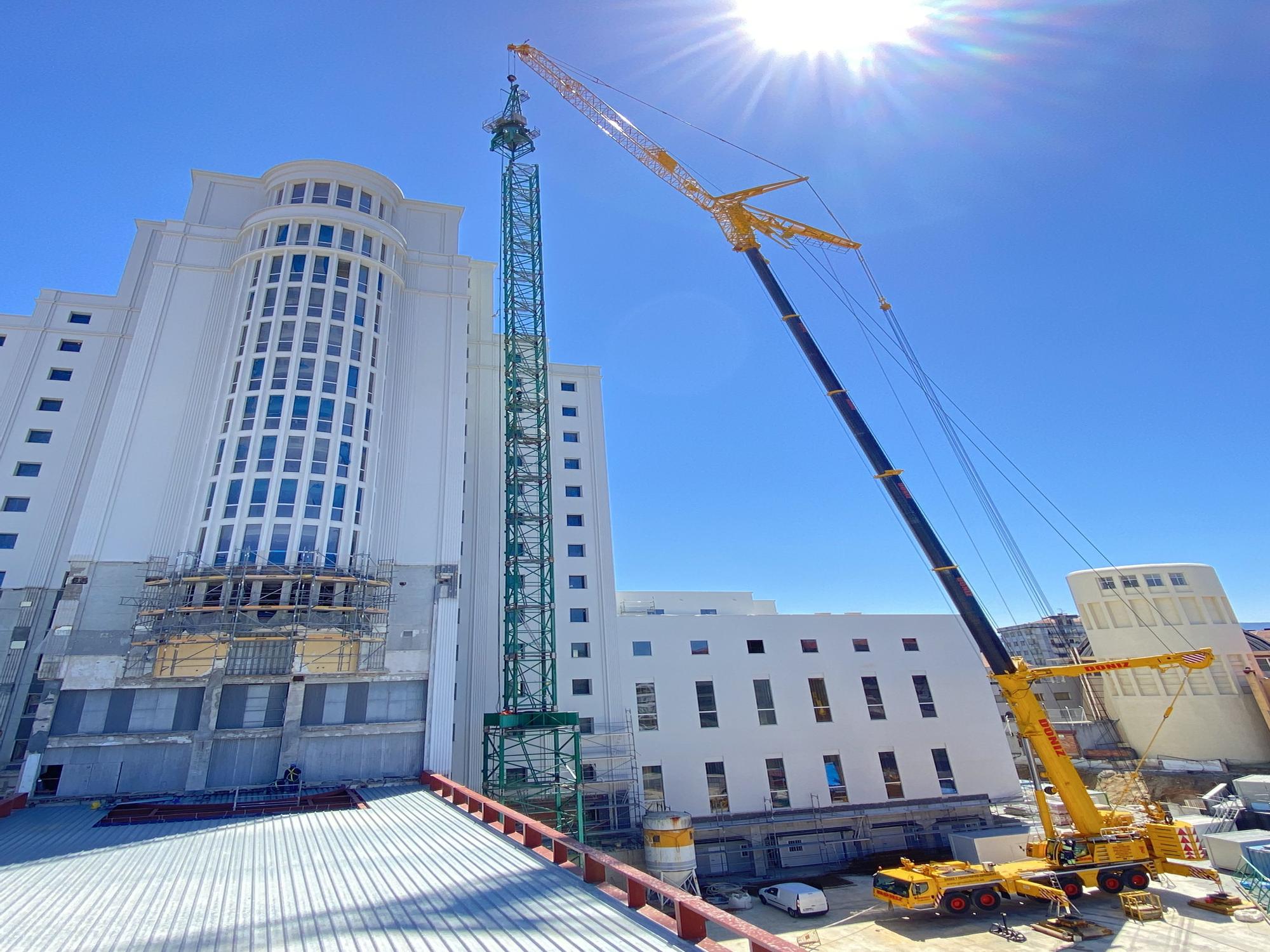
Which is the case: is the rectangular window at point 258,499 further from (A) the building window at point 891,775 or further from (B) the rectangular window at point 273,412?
(A) the building window at point 891,775

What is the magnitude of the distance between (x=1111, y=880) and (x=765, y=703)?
19854 millimetres

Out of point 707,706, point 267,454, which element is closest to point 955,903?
point 707,706

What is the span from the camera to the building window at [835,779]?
4088cm

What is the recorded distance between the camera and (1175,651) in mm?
54562

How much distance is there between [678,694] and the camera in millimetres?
41969

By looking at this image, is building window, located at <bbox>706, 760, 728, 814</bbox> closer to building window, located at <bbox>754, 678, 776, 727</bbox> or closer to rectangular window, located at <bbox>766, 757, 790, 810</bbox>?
rectangular window, located at <bbox>766, 757, 790, 810</bbox>

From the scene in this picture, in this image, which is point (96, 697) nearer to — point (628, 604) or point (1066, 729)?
point (628, 604)

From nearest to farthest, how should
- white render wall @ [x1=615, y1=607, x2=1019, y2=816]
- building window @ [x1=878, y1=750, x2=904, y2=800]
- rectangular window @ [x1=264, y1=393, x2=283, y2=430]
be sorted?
1. rectangular window @ [x1=264, y1=393, x2=283, y2=430]
2. white render wall @ [x1=615, y1=607, x2=1019, y2=816]
3. building window @ [x1=878, y1=750, x2=904, y2=800]

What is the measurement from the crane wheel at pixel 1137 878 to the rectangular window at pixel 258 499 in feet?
144

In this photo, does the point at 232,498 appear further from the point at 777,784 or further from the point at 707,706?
the point at 777,784

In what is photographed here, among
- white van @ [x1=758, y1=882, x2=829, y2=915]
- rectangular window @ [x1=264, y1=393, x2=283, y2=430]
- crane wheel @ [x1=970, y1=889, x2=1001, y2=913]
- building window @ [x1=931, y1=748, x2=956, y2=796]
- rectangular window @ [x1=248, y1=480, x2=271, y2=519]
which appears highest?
rectangular window @ [x1=264, y1=393, x2=283, y2=430]

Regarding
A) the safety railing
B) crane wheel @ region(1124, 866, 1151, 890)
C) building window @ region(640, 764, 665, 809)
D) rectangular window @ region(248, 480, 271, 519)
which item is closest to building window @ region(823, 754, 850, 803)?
building window @ region(640, 764, 665, 809)

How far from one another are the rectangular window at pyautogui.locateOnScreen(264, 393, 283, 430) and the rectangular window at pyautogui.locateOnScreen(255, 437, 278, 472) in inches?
25.2

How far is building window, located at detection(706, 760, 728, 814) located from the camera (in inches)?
1549
